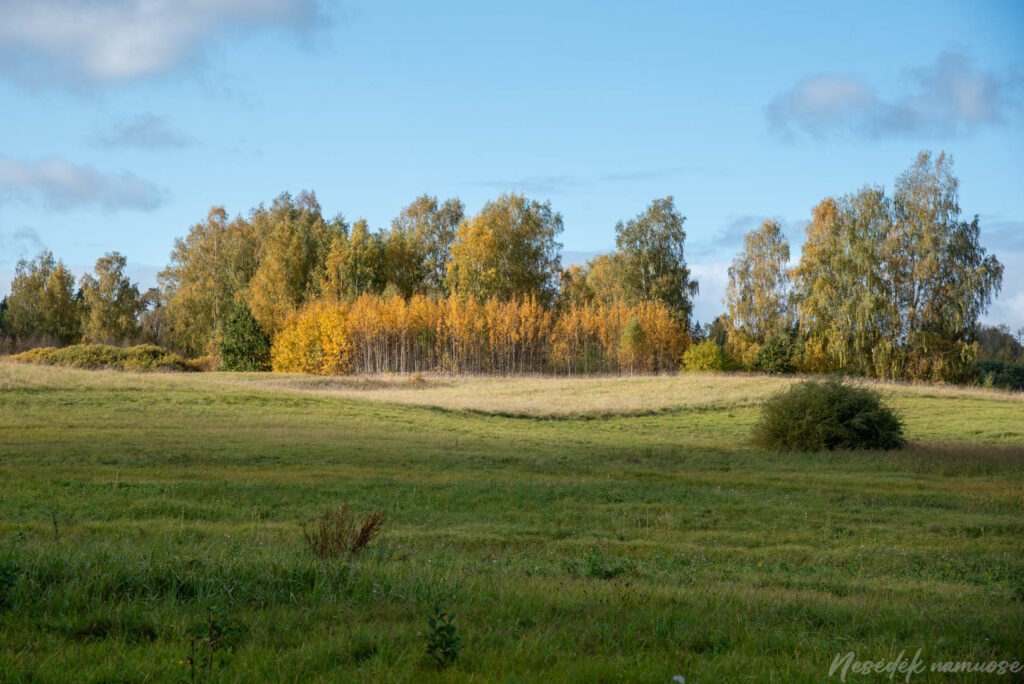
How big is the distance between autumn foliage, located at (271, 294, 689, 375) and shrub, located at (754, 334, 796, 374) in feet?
28.6

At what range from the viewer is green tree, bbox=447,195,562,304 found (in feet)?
274

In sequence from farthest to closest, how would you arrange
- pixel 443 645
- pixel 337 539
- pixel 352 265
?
pixel 352 265 < pixel 337 539 < pixel 443 645

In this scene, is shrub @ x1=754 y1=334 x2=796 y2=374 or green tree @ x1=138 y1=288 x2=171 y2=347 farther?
green tree @ x1=138 y1=288 x2=171 y2=347

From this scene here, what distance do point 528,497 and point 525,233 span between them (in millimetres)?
69884

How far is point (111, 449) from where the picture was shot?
23.6 metres

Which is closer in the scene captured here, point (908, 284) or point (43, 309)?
point (908, 284)

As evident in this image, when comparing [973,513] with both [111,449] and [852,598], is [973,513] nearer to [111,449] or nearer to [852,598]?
[852,598]

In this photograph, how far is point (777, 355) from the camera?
74938 mm

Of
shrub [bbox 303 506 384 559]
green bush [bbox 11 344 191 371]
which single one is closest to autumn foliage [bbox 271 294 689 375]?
green bush [bbox 11 344 191 371]

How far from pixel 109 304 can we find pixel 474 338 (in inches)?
1726

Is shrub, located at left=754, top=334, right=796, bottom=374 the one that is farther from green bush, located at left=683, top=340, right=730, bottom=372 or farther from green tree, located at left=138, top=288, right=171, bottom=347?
green tree, located at left=138, top=288, right=171, bottom=347

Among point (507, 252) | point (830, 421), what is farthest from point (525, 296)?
point (830, 421)

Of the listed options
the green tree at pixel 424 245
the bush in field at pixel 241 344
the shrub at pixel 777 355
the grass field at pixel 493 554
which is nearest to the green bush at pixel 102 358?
the bush in field at pixel 241 344

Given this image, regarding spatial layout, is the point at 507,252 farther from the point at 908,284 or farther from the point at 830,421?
the point at 830,421
